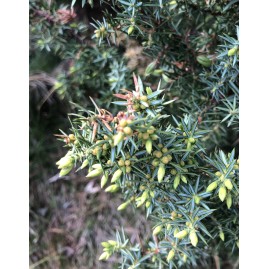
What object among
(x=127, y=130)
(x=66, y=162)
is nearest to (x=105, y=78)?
(x=66, y=162)

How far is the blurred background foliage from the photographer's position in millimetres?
1117

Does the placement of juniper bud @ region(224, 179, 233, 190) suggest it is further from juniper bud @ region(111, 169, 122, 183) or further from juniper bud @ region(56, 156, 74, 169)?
juniper bud @ region(56, 156, 74, 169)

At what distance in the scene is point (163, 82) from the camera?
4.68 ft

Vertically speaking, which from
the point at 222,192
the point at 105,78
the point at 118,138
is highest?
the point at 118,138

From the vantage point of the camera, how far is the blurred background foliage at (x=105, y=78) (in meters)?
1.12

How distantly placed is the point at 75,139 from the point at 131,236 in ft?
4.14

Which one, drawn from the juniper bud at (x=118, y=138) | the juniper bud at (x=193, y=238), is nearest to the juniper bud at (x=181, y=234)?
the juniper bud at (x=193, y=238)

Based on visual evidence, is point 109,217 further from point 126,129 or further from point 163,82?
point 126,129

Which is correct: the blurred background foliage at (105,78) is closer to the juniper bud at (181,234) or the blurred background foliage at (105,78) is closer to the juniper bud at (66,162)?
the juniper bud at (66,162)

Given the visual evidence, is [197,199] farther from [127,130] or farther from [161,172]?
[127,130]

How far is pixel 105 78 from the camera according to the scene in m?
1.51

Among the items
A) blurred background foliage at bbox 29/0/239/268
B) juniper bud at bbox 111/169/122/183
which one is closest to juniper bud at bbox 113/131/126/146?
juniper bud at bbox 111/169/122/183

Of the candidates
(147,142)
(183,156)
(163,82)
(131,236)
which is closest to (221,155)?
(183,156)

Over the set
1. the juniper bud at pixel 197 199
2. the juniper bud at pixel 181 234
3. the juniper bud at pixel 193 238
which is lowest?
the juniper bud at pixel 181 234
